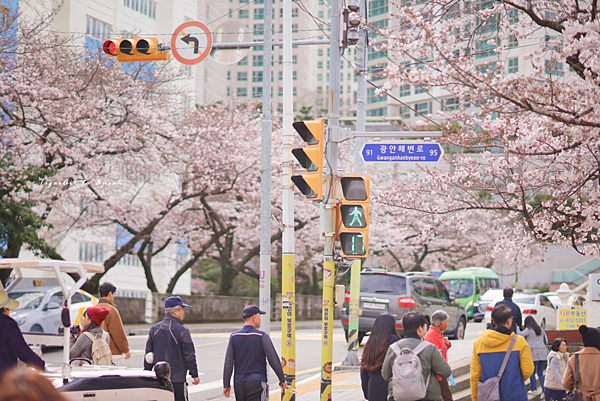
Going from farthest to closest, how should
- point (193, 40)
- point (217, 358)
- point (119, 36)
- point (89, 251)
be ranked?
1. point (89, 251)
2. point (119, 36)
3. point (217, 358)
4. point (193, 40)

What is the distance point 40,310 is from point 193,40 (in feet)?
A: 25.3

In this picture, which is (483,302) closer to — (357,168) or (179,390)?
(357,168)

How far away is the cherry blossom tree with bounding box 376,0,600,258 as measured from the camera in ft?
22.1

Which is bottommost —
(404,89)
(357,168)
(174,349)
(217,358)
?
(217,358)

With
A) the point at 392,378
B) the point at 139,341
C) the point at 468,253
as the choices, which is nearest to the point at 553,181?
A: the point at 392,378

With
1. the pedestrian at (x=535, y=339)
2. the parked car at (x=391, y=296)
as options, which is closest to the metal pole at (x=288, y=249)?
the pedestrian at (x=535, y=339)

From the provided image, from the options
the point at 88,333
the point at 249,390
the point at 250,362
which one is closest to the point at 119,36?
the point at 88,333

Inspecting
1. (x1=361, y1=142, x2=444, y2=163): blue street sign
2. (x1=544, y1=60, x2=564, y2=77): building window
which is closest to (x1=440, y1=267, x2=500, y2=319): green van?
(x1=361, y1=142, x2=444, y2=163): blue street sign

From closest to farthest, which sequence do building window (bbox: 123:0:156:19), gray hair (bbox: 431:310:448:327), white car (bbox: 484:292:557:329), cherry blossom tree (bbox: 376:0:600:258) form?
1. cherry blossom tree (bbox: 376:0:600:258)
2. gray hair (bbox: 431:310:448:327)
3. white car (bbox: 484:292:557:329)
4. building window (bbox: 123:0:156:19)

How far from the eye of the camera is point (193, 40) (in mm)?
12773

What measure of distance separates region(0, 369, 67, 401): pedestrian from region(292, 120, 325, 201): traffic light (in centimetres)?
734

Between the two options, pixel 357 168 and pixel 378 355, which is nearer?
pixel 378 355

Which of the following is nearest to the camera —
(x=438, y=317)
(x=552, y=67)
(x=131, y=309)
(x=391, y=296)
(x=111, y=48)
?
(x=552, y=67)

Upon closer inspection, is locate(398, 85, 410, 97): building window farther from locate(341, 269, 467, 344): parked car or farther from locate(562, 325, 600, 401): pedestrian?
locate(341, 269, 467, 344): parked car
